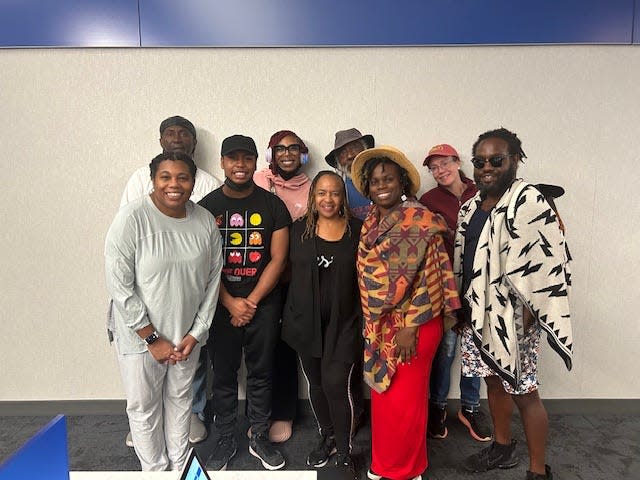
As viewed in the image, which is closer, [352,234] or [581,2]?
[352,234]

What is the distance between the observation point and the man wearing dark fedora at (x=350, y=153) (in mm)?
2549

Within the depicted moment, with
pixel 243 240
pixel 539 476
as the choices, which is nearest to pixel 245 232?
pixel 243 240

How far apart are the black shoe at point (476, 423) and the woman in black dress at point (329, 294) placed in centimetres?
93

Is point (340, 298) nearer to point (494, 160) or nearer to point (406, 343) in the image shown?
point (406, 343)

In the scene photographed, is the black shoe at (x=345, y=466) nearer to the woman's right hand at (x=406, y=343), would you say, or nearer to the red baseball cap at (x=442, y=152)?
the woman's right hand at (x=406, y=343)

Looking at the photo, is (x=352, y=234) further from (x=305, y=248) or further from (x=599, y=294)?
(x=599, y=294)

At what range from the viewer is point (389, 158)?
6.70 feet

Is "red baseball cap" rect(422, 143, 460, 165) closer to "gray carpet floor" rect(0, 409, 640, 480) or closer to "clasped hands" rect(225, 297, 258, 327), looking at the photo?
"clasped hands" rect(225, 297, 258, 327)

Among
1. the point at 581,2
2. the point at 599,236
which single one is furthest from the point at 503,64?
the point at 599,236

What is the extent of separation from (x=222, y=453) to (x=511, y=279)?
70.3 inches

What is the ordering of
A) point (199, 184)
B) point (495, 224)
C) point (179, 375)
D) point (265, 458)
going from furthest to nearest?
point (199, 184) → point (265, 458) → point (179, 375) → point (495, 224)

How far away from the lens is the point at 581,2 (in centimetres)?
265

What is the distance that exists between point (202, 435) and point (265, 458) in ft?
1.67

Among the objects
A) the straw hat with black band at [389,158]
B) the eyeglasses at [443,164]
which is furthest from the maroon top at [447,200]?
the straw hat with black band at [389,158]
